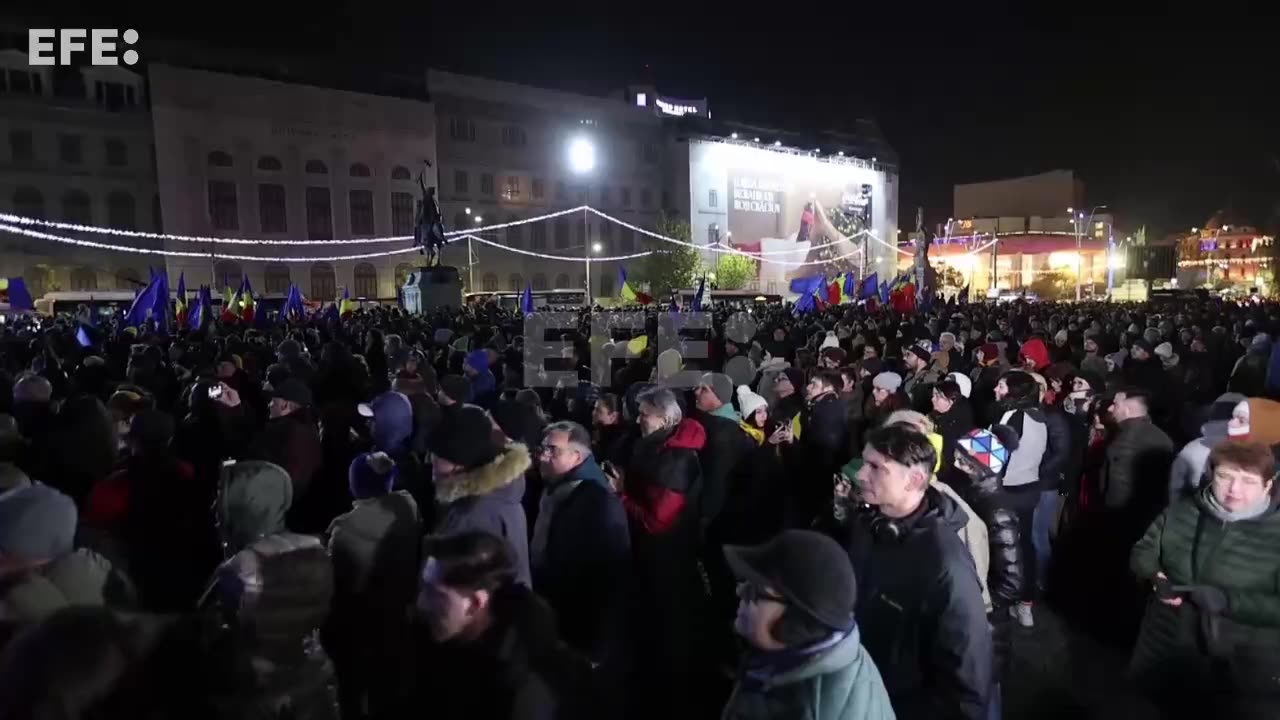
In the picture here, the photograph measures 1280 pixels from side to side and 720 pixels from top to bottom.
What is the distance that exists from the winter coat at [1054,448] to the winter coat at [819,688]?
3.77m

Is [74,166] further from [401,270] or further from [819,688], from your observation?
[819,688]

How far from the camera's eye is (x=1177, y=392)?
323 inches

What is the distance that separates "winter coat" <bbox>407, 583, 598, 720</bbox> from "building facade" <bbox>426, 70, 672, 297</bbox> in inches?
1787

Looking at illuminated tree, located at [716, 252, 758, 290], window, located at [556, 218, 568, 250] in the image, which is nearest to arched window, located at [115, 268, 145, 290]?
window, located at [556, 218, 568, 250]

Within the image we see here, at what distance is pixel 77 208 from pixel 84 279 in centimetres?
408

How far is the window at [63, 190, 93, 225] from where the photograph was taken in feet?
133

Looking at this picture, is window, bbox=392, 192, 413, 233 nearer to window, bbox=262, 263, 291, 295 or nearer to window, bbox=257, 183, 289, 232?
window, bbox=257, 183, 289, 232

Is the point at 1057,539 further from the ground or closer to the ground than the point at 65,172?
closer to the ground

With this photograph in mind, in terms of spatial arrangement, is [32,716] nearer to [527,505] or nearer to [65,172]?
[527,505]

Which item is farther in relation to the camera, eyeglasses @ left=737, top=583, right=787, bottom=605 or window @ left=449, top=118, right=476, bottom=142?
window @ left=449, top=118, right=476, bottom=142

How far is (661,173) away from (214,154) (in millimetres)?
29066

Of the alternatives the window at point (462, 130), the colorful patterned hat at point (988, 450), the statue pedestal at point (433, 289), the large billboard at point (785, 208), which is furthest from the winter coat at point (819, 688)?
the large billboard at point (785, 208)

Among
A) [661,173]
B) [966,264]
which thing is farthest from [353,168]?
[966,264]

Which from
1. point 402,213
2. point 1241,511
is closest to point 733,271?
point 402,213
